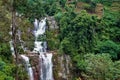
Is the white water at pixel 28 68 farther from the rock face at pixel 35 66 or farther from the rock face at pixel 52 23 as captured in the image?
the rock face at pixel 52 23

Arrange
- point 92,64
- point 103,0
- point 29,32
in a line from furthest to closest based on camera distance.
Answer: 1. point 103,0
2. point 29,32
3. point 92,64

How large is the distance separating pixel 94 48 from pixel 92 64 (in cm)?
956

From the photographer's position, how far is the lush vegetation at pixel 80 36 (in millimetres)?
17125

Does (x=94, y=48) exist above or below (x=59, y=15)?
below

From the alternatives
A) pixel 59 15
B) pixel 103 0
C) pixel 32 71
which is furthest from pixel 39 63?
pixel 103 0

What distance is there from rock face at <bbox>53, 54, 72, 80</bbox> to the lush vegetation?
0.57m

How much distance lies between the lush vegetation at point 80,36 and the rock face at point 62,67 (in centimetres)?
57

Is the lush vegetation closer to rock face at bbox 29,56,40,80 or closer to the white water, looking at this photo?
the white water

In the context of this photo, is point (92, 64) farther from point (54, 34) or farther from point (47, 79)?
point (54, 34)

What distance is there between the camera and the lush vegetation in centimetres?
1712

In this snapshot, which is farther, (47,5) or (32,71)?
(47,5)

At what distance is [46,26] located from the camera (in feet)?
111

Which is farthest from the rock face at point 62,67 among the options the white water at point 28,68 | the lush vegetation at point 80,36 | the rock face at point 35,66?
the white water at point 28,68

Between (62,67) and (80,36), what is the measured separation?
11.5 ft
